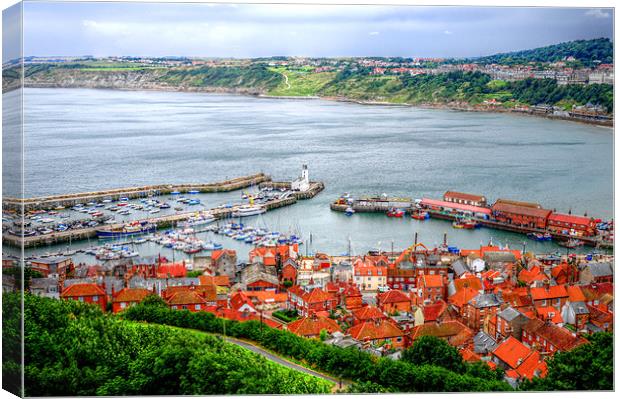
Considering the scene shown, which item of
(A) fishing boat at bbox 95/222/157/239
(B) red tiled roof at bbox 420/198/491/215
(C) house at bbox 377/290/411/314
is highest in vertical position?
(C) house at bbox 377/290/411/314

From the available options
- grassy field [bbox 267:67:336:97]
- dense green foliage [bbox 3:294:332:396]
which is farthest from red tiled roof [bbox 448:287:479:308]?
grassy field [bbox 267:67:336:97]

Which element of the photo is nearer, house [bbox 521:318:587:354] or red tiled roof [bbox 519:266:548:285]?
house [bbox 521:318:587:354]

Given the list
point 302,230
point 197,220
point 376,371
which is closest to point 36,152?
point 197,220

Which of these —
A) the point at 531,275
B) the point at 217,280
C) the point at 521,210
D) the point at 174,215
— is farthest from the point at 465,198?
the point at 217,280

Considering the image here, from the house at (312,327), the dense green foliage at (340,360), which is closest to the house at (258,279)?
the house at (312,327)

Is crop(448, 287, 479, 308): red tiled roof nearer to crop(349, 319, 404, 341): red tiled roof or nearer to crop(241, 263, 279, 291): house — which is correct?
crop(349, 319, 404, 341): red tiled roof

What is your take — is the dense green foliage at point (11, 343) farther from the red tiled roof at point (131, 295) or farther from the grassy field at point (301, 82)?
the grassy field at point (301, 82)
